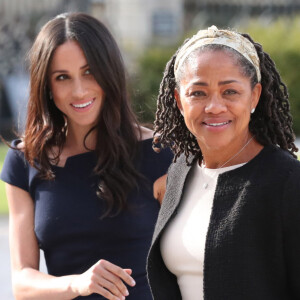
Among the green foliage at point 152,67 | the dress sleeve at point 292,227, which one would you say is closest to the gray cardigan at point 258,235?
the dress sleeve at point 292,227

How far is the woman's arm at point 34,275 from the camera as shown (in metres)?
2.31

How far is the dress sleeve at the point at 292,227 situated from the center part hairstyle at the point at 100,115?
1.05 m

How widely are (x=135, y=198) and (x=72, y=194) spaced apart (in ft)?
0.82

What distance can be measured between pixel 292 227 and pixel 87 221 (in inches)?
44.2

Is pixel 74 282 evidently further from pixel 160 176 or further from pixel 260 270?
pixel 260 270

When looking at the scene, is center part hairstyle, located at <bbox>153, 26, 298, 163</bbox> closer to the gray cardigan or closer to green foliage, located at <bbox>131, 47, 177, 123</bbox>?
the gray cardigan

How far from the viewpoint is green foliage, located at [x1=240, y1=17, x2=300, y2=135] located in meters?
17.4

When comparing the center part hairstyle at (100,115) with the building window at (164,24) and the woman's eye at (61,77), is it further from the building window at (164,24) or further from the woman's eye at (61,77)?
the building window at (164,24)

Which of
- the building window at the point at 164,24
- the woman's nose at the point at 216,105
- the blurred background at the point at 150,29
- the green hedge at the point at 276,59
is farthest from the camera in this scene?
the building window at the point at 164,24

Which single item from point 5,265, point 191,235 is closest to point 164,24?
point 5,265

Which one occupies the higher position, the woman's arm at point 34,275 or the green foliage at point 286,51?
A: the green foliage at point 286,51

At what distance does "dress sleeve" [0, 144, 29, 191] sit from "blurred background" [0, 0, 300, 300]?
11.5m

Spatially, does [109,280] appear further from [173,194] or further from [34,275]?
[34,275]

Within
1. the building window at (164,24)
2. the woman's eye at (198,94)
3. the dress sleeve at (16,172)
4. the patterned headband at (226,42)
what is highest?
the building window at (164,24)
